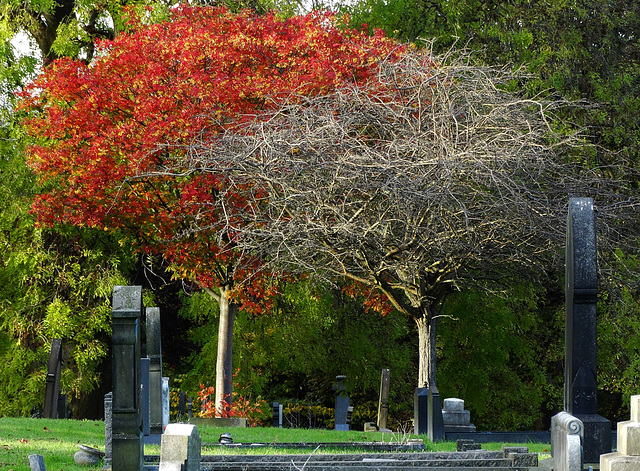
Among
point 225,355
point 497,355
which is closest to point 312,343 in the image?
point 225,355

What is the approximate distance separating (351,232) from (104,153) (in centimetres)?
548

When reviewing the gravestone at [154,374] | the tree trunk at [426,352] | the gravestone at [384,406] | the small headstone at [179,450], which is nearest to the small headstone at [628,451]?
the small headstone at [179,450]

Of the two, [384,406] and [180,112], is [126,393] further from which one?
[384,406]

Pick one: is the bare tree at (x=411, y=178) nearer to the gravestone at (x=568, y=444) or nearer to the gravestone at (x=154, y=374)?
the gravestone at (x=154, y=374)

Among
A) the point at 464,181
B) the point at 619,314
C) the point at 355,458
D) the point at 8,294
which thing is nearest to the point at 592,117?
the point at 619,314

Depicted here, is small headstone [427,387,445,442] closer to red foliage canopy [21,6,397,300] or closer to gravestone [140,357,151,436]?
gravestone [140,357,151,436]

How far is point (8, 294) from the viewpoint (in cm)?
2092

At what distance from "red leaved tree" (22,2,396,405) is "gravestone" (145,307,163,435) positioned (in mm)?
3097

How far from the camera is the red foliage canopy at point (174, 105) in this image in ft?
50.6

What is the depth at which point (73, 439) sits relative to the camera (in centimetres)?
1188

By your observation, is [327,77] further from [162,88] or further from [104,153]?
[104,153]

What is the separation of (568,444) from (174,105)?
35.9 feet

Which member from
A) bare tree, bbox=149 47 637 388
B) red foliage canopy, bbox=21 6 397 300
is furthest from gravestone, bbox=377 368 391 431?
red foliage canopy, bbox=21 6 397 300

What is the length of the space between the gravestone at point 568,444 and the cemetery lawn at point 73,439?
3643mm
